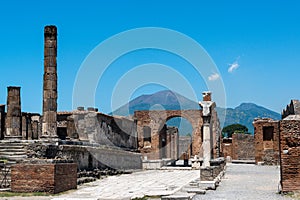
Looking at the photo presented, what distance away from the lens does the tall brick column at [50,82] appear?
22.0 meters

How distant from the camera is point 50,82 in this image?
22312 mm

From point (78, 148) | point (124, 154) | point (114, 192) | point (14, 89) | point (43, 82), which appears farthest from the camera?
point (124, 154)

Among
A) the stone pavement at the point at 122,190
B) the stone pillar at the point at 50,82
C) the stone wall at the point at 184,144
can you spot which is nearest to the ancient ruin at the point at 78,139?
the stone pillar at the point at 50,82

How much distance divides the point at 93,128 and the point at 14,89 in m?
6.23

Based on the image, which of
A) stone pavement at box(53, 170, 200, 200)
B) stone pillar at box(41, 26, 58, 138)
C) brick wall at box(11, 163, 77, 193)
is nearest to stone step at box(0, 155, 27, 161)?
stone pavement at box(53, 170, 200, 200)

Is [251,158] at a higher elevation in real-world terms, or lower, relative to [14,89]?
lower

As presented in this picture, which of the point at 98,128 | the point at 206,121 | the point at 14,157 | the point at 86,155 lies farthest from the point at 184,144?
the point at 14,157

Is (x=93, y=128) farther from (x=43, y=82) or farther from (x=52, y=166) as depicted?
(x=52, y=166)

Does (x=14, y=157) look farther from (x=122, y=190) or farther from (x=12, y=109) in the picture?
(x=12, y=109)

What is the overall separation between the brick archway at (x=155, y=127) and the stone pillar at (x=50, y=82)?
16.5 meters

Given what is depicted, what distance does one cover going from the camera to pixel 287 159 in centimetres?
1080

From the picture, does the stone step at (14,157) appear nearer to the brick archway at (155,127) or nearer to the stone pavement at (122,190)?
the stone pavement at (122,190)

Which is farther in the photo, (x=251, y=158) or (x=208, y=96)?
(x=251, y=158)

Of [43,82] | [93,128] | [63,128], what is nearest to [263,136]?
[93,128]
